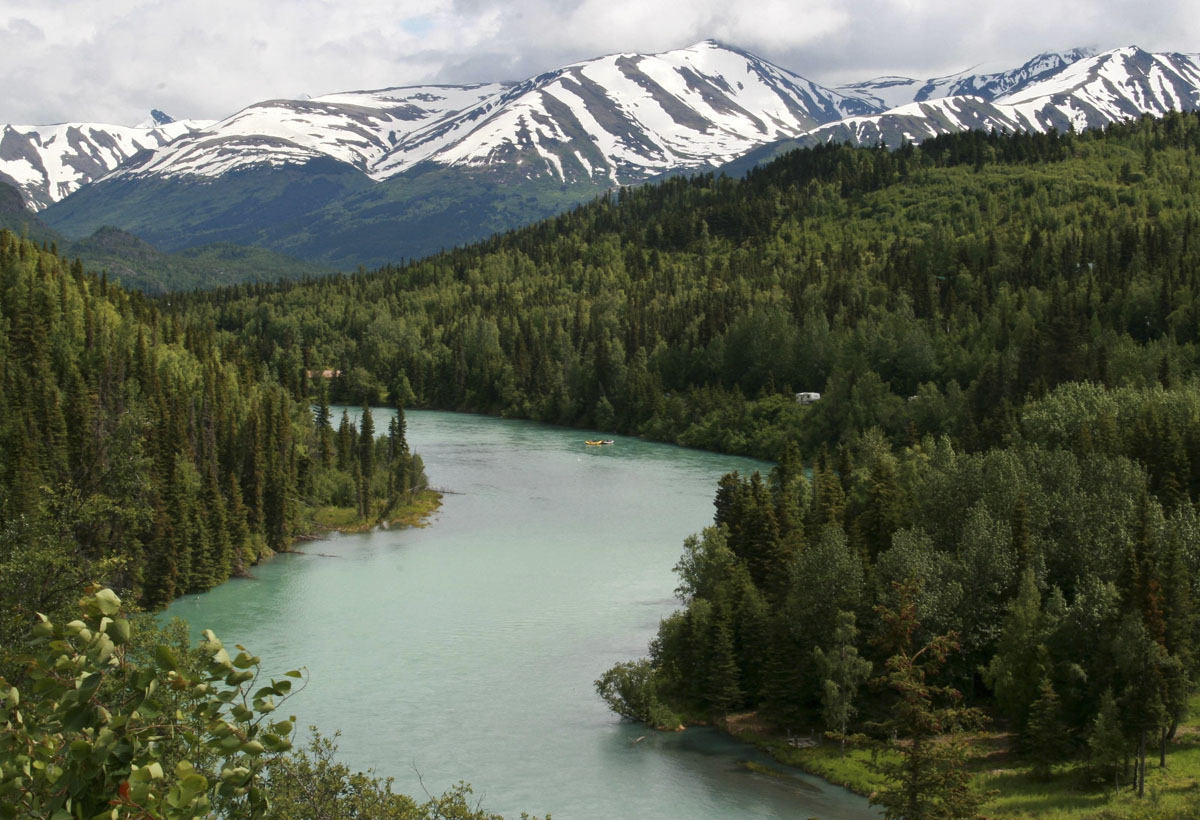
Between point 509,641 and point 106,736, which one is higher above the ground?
point 106,736

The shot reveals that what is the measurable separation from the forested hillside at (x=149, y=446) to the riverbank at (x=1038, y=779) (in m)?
22.1

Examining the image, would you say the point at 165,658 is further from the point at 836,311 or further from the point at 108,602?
the point at 836,311

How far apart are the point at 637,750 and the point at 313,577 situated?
99.2 feet

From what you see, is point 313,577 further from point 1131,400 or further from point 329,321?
point 329,321

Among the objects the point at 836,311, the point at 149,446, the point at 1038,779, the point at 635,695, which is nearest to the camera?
the point at 1038,779

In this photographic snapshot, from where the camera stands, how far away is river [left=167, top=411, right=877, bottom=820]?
38.6m

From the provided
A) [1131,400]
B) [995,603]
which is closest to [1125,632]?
[995,603]

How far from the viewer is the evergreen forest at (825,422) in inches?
1578

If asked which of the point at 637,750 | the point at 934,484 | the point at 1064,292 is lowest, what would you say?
the point at 637,750

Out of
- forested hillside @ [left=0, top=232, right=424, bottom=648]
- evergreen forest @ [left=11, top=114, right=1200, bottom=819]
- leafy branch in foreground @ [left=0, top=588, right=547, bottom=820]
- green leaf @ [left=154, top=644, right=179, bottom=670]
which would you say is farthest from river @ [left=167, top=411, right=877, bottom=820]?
green leaf @ [left=154, top=644, right=179, bottom=670]

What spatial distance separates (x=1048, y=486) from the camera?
5219 cm

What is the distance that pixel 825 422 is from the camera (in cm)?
10756

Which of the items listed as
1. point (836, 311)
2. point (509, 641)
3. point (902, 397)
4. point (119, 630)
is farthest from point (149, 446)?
point (836, 311)

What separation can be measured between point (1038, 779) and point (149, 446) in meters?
49.9
